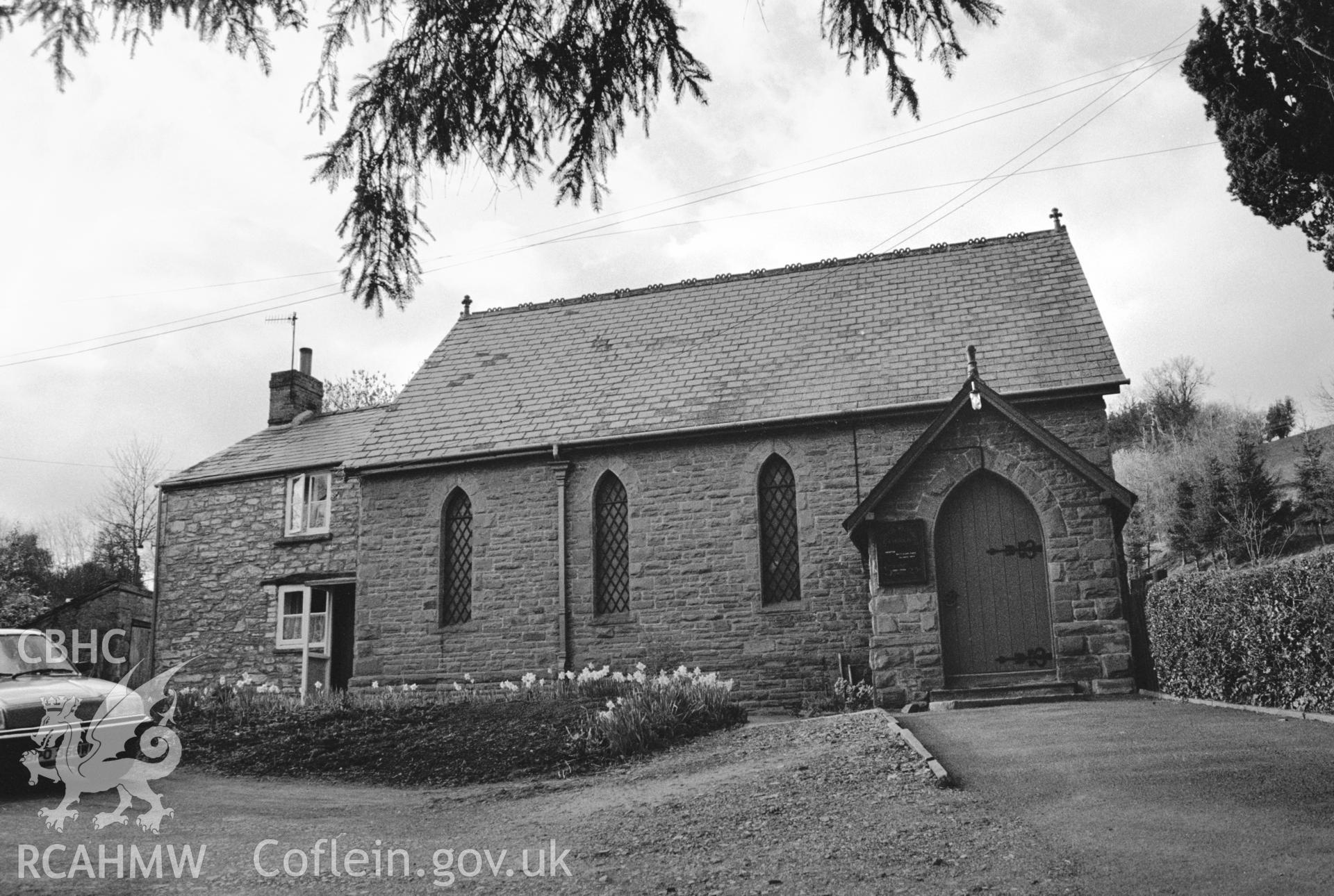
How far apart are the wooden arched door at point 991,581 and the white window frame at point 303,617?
46.2ft

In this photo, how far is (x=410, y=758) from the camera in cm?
1175

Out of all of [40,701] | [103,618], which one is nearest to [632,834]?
[40,701]

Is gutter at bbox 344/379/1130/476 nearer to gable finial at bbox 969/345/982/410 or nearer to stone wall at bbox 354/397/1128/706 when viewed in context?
Answer: stone wall at bbox 354/397/1128/706

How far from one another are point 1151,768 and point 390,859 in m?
5.74

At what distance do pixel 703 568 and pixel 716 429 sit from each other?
236 cm

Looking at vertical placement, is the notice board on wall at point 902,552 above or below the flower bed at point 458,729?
above

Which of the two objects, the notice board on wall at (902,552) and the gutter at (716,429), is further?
the gutter at (716,429)

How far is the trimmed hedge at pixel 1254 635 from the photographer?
401 inches

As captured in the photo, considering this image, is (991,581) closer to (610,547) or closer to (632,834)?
(610,547)

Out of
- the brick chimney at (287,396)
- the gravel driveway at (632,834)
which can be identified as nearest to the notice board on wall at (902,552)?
the gravel driveway at (632,834)

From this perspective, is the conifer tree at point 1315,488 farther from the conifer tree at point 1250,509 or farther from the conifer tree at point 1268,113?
the conifer tree at point 1268,113

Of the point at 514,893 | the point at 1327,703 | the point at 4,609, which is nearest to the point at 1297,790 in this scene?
the point at 1327,703

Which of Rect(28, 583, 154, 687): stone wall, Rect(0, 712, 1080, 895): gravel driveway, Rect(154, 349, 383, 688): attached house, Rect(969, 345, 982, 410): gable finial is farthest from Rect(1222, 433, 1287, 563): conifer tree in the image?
Rect(28, 583, 154, 687): stone wall

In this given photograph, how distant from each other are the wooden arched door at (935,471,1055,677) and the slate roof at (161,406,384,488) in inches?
559
